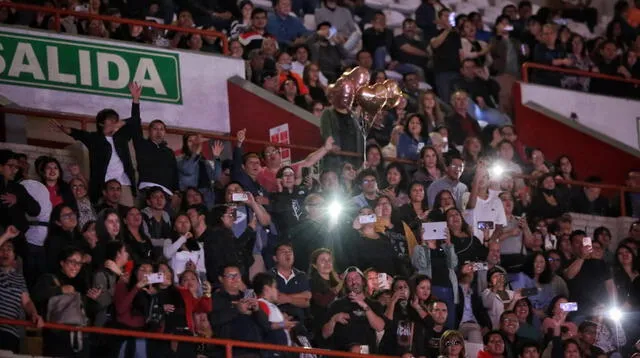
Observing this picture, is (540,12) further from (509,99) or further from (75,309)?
(75,309)

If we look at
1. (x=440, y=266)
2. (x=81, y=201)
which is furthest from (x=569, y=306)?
(x=81, y=201)

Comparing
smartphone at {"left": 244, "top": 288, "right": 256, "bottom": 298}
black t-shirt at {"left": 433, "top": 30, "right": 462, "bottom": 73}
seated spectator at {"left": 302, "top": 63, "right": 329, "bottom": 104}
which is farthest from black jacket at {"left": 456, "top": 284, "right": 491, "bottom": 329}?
black t-shirt at {"left": 433, "top": 30, "right": 462, "bottom": 73}

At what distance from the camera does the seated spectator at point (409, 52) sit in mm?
23031

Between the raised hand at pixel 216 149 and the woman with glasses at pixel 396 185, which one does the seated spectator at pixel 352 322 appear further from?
the raised hand at pixel 216 149

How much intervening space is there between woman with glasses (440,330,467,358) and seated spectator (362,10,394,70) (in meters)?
6.78

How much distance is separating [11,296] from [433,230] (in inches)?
189

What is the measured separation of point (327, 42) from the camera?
74.2 ft

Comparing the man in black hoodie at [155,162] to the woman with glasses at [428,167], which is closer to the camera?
the man in black hoodie at [155,162]

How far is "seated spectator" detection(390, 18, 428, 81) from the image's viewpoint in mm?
23031

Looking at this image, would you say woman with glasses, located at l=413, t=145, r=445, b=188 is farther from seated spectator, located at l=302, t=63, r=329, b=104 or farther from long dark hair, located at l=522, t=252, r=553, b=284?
seated spectator, located at l=302, t=63, r=329, b=104

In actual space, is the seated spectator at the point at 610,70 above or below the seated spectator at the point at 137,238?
above

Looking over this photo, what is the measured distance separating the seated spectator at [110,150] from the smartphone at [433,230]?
2.93 metres

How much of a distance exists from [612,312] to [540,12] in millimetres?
8015

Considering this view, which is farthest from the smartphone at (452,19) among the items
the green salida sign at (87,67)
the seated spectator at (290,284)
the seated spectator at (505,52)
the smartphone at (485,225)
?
the seated spectator at (290,284)
